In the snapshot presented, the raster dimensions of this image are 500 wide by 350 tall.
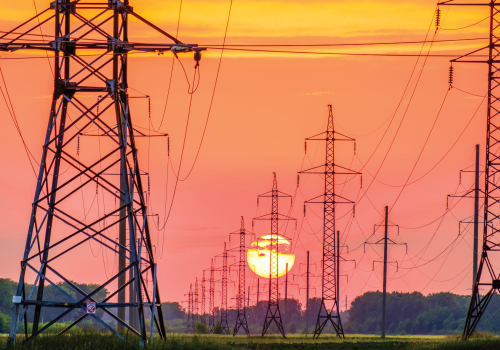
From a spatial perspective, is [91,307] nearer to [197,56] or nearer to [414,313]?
[197,56]

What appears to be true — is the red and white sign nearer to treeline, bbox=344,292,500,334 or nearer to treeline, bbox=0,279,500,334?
treeline, bbox=0,279,500,334

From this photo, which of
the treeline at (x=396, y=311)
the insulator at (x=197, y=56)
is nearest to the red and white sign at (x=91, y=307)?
the insulator at (x=197, y=56)

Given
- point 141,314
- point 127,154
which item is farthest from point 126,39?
point 141,314

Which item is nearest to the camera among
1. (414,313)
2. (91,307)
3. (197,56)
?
(91,307)

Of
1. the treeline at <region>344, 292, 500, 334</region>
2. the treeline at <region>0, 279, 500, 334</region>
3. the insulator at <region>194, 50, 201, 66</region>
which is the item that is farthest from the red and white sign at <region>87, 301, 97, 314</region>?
the treeline at <region>344, 292, 500, 334</region>

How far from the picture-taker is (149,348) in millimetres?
25578

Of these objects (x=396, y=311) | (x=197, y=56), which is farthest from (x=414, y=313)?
(x=197, y=56)

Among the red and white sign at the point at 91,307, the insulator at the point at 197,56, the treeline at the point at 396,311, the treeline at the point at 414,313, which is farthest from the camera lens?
the treeline at the point at 414,313

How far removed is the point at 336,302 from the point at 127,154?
1370 inches

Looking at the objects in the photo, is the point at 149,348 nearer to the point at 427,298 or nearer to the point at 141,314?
the point at 141,314

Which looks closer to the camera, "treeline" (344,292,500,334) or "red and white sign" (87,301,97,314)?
"red and white sign" (87,301,97,314)

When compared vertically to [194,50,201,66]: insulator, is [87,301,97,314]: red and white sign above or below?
below

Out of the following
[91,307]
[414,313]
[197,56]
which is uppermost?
[197,56]

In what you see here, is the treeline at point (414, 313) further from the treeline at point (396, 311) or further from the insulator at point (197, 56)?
the insulator at point (197, 56)
